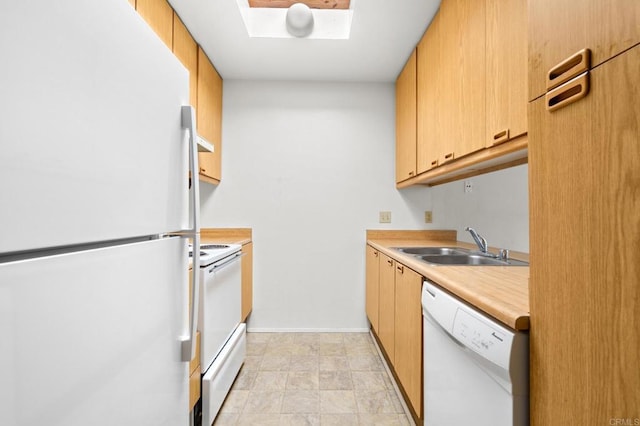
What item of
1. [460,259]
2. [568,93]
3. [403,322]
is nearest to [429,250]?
[460,259]

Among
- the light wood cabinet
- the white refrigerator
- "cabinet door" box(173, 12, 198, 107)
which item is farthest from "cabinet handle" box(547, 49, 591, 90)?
the light wood cabinet

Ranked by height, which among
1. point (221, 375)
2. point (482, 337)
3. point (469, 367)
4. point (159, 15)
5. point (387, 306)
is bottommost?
point (221, 375)

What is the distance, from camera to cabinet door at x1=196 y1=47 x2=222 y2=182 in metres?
2.23

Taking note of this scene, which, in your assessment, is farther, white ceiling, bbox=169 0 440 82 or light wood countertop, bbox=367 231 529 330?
white ceiling, bbox=169 0 440 82

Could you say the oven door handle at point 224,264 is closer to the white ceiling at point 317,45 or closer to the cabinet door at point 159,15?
the cabinet door at point 159,15

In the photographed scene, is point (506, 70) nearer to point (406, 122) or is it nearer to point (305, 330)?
point (406, 122)

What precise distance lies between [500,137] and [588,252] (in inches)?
31.5

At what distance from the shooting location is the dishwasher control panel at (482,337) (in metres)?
0.68

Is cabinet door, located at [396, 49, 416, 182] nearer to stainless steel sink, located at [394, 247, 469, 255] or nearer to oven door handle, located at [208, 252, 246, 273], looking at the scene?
stainless steel sink, located at [394, 247, 469, 255]

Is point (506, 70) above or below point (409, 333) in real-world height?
above

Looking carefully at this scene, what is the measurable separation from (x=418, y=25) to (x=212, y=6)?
133 centimetres

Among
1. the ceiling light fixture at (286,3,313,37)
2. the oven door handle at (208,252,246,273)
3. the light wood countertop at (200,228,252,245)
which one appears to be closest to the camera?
the oven door handle at (208,252,246,273)

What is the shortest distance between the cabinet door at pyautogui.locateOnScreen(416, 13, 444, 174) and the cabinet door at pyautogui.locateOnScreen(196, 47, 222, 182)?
1637 mm

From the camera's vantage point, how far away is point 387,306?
1.95 meters
